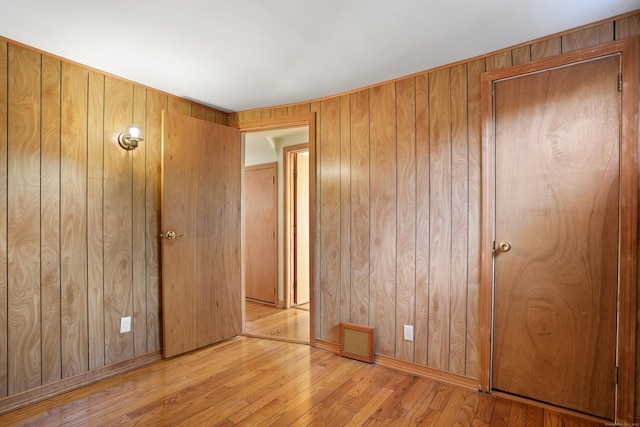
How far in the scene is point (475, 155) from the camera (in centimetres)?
225

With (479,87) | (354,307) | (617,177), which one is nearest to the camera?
(617,177)

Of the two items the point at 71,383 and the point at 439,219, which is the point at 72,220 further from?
the point at 439,219

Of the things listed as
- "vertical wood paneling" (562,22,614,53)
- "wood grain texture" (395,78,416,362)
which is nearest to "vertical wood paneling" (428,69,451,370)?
"wood grain texture" (395,78,416,362)

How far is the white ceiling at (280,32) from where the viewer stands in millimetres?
1687

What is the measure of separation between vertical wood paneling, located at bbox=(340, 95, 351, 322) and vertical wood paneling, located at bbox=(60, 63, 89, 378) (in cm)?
201

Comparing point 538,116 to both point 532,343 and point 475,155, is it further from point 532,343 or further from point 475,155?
point 532,343

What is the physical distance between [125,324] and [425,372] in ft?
7.87

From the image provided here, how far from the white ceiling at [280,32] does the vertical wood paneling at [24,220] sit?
0.25m

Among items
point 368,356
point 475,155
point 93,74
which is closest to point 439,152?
point 475,155

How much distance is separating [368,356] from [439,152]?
173cm

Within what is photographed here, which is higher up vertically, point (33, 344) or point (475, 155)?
point (475, 155)

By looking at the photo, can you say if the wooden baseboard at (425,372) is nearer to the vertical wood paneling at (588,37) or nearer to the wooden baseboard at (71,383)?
the wooden baseboard at (71,383)

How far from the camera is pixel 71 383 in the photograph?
7.43ft

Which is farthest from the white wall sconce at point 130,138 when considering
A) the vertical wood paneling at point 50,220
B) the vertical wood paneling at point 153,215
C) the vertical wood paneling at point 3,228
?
the vertical wood paneling at point 3,228
